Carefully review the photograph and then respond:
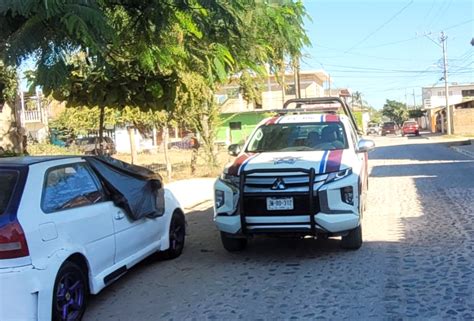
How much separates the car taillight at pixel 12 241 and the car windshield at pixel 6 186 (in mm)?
195

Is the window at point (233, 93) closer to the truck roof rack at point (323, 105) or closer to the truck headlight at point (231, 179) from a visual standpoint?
the truck roof rack at point (323, 105)

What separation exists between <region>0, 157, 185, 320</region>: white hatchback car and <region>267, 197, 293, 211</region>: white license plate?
1.41 m

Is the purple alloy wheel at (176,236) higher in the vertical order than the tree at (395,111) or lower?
lower

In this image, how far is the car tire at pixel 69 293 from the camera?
15.7 ft

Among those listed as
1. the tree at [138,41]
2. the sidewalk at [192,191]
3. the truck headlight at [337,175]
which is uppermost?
the tree at [138,41]

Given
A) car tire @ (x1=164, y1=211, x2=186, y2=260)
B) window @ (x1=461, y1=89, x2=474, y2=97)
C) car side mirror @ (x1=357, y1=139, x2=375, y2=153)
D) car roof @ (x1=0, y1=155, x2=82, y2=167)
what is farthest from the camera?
window @ (x1=461, y1=89, x2=474, y2=97)

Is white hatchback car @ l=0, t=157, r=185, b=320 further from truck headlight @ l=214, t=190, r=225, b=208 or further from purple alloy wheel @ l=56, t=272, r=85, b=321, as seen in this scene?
truck headlight @ l=214, t=190, r=225, b=208

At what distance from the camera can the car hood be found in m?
7.00

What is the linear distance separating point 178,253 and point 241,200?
4.38 ft

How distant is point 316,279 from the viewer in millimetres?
6203

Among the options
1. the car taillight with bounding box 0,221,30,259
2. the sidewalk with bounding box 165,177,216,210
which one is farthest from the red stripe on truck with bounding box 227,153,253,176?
the sidewalk with bounding box 165,177,216,210

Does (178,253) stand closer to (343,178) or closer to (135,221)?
(135,221)

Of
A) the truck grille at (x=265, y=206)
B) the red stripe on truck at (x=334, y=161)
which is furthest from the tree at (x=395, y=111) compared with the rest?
the truck grille at (x=265, y=206)

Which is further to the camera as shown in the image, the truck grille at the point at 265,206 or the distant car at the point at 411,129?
the distant car at the point at 411,129
